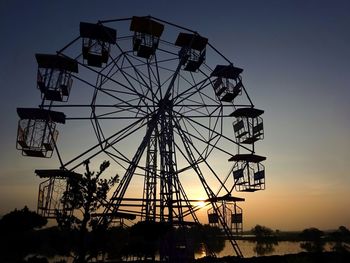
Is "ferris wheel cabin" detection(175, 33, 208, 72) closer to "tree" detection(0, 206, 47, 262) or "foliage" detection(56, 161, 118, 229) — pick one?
"foliage" detection(56, 161, 118, 229)

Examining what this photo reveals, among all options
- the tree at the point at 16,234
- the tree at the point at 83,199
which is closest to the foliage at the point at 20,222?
the tree at the point at 16,234

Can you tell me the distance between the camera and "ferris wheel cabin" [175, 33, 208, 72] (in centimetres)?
2514

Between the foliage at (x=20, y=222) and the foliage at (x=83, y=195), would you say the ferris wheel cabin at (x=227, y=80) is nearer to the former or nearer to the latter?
the foliage at (x=83, y=195)

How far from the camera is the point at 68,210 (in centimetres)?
2003

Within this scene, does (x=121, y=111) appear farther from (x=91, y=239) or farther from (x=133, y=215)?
(x=91, y=239)

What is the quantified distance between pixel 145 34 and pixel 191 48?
411 centimetres

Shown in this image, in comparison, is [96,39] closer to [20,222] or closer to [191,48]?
[191,48]

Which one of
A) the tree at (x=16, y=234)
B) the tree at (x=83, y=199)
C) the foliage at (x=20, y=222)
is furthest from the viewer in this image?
the foliage at (x=20, y=222)

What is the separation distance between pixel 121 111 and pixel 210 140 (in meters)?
6.48

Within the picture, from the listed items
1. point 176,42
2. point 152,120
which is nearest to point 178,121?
point 152,120

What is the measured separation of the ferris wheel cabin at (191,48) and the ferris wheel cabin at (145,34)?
250cm

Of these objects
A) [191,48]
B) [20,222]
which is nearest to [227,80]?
[191,48]

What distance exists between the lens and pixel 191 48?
25.6 meters

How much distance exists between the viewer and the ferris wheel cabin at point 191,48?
25.1m
